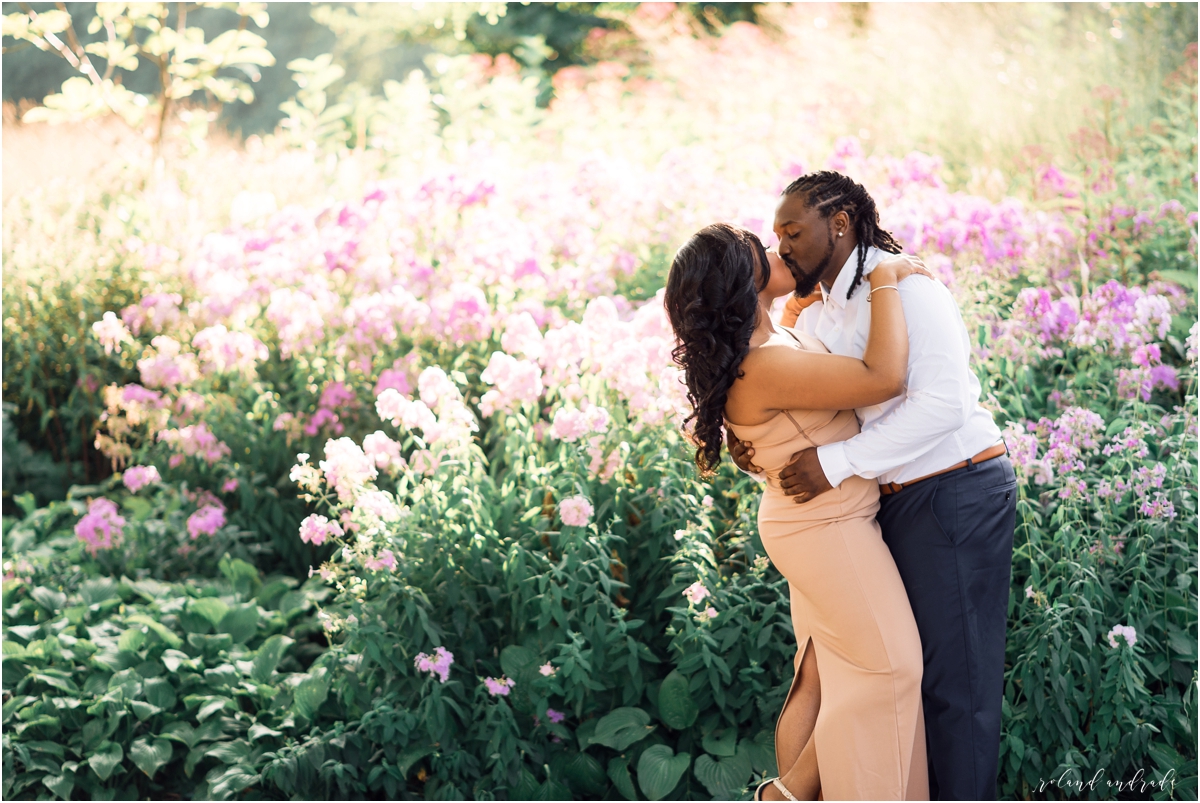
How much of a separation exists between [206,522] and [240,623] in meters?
0.50

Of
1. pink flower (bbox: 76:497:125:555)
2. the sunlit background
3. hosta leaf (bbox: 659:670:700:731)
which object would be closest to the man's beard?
the sunlit background

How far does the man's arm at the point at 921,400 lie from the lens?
82.0 inches

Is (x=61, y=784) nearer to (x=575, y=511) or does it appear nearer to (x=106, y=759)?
(x=106, y=759)

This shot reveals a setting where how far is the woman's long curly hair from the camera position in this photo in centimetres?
214

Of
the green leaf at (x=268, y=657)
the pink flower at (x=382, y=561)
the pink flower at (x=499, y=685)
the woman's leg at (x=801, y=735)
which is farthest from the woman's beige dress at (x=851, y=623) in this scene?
the green leaf at (x=268, y=657)

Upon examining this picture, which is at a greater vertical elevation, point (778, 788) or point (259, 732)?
point (778, 788)

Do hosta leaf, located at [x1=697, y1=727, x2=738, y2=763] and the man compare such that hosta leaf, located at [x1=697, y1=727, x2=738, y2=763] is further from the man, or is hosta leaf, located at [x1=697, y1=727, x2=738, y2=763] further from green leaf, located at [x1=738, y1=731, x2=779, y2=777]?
the man

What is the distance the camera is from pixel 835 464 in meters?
2.16

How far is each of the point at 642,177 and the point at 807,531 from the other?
9.37ft

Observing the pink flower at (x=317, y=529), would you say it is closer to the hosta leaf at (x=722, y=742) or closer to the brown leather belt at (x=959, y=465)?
the hosta leaf at (x=722, y=742)

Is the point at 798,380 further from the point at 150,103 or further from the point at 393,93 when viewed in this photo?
the point at 150,103

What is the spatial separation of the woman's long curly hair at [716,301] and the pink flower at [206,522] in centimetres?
241

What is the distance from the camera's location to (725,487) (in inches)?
124

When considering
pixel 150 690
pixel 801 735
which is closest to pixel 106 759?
pixel 150 690
